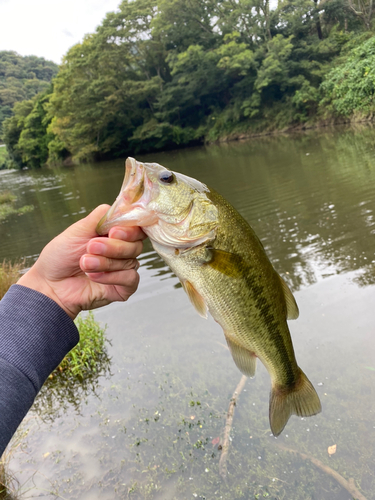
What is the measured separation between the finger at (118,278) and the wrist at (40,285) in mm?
230

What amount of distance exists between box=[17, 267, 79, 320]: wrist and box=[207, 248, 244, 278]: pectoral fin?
2.81ft

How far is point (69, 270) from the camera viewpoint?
2000 millimetres

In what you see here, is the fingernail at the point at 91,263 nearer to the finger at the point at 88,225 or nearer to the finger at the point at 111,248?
the finger at the point at 111,248

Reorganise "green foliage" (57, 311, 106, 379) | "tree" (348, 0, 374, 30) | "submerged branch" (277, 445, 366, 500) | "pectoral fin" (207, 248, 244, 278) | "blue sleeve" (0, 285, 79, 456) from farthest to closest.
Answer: "tree" (348, 0, 374, 30)
"green foliage" (57, 311, 106, 379)
"submerged branch" (277, 445, 366, 500)
"pectoral fin" (207, 248, 244, 278)
"blue sleeve" (0, 285, 79, 456)

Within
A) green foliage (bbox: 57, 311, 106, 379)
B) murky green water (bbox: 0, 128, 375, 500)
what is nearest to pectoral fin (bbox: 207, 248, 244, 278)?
murky green water (bbox: 0, 128, 375, 500)

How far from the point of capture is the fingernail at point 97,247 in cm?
168

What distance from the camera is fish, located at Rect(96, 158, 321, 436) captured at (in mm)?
1673

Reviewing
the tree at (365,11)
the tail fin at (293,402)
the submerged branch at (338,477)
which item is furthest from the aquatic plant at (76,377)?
the tree at (365,11)

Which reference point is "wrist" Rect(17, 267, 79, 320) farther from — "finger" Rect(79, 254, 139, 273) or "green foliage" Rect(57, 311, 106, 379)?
"green foliage" Rect(57, 311, 106, 379)

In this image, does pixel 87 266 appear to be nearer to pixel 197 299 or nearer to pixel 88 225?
pixel 88 225

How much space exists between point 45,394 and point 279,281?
3.59 metres

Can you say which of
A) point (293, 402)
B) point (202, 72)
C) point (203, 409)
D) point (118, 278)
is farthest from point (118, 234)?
Result: point (202, 72)

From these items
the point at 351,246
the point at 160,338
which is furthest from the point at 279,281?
the point at 351,246

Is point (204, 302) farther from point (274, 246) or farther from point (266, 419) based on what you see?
point (274, 246)
